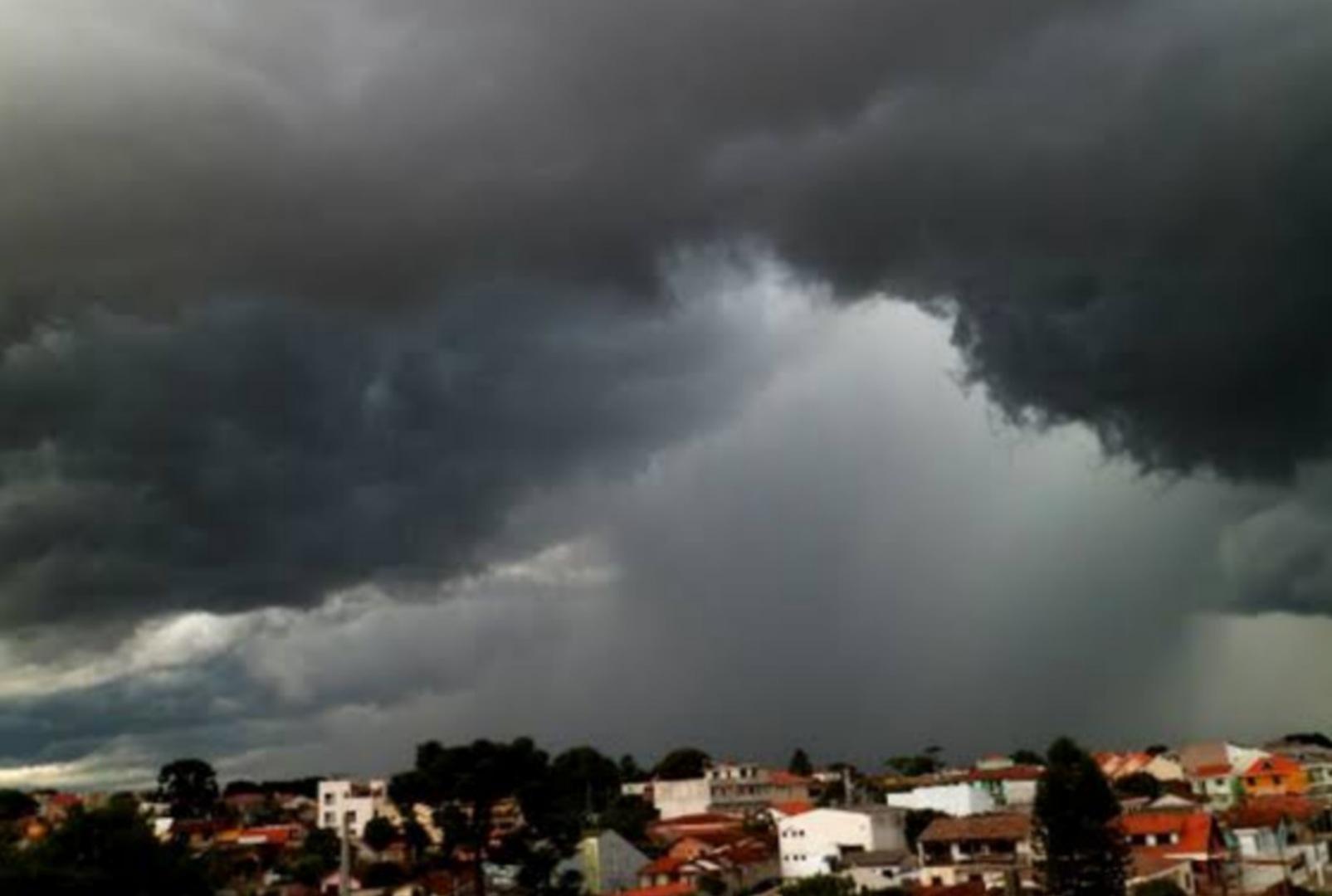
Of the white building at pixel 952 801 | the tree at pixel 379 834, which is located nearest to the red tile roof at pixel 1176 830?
the white building at pixel 952 801

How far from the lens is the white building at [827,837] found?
10069 cm

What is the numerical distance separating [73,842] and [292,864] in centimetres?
6804

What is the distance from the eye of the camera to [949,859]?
88.8 metres

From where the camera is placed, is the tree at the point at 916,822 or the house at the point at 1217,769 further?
the house at the point at 1217,769

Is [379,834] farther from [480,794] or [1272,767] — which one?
[1272,767]

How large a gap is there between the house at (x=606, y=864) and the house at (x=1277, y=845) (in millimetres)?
44487

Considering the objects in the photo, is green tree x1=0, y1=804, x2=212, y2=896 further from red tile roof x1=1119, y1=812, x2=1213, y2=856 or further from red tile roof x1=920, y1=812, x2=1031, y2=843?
red tile roof x1=1119, y1=812, x2=1213, y2=856

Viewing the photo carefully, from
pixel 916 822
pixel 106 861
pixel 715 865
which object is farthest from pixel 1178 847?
pixel 106 861

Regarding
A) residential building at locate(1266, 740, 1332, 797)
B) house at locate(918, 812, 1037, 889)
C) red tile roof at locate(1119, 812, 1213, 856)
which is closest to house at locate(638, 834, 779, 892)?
house at locate(918, 812, 1037, 889)

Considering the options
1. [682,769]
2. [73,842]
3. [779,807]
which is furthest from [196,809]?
[73,842]

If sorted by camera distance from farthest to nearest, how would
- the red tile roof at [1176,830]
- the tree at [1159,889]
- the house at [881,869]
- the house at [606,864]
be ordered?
the house at [606,864] < the house at [881,869] < the red tile roof at [1176,830] < the tree at [1159,889]

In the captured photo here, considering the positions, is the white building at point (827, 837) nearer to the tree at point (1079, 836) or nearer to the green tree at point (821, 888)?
the green tree at point (821, 888)

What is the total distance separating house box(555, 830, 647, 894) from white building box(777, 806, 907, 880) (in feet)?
39.5

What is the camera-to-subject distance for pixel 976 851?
88.0 m
